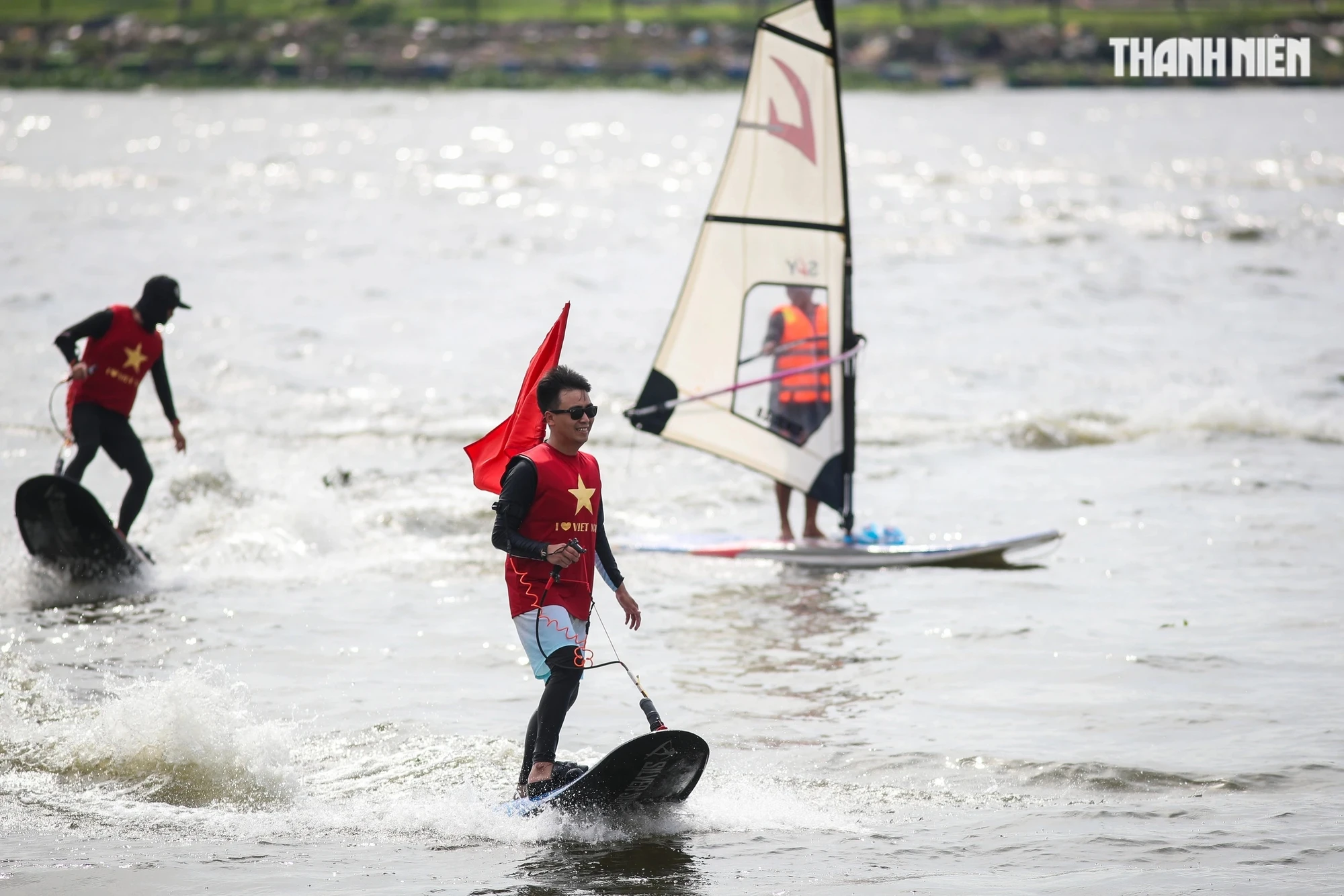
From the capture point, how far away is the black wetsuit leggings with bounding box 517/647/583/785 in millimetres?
6863

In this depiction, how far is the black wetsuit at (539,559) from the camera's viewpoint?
263 inches

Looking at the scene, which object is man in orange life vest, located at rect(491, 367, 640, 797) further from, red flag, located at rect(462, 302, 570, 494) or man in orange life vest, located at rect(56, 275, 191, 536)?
man in orange life vest, located at rect(56, 275, 191, 536)

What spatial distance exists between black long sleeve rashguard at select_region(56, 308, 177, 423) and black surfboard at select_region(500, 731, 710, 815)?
5399 mm

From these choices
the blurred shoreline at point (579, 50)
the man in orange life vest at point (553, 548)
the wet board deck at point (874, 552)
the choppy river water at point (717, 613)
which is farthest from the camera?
the blurred shoreline at point (579, 50)

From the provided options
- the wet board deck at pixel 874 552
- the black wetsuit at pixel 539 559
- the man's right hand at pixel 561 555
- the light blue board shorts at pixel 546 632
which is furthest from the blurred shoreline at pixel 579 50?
the man's right hand at pixel 561 555

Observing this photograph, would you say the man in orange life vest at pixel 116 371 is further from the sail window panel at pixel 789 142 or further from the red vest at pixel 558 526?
the red vest at pixel 558 526

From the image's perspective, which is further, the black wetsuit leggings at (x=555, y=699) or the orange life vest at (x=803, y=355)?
the orange life vest at (x=803, y=355)

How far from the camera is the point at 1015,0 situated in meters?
124

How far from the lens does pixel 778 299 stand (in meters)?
12.3

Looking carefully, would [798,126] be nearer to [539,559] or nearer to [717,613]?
[717,613]

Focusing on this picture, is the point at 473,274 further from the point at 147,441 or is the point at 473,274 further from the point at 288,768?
the point at 288,768

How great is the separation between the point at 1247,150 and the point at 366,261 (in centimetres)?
3984

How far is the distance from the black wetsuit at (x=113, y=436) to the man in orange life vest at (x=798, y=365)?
4.52 m

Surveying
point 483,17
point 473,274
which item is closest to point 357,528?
point 473,274
